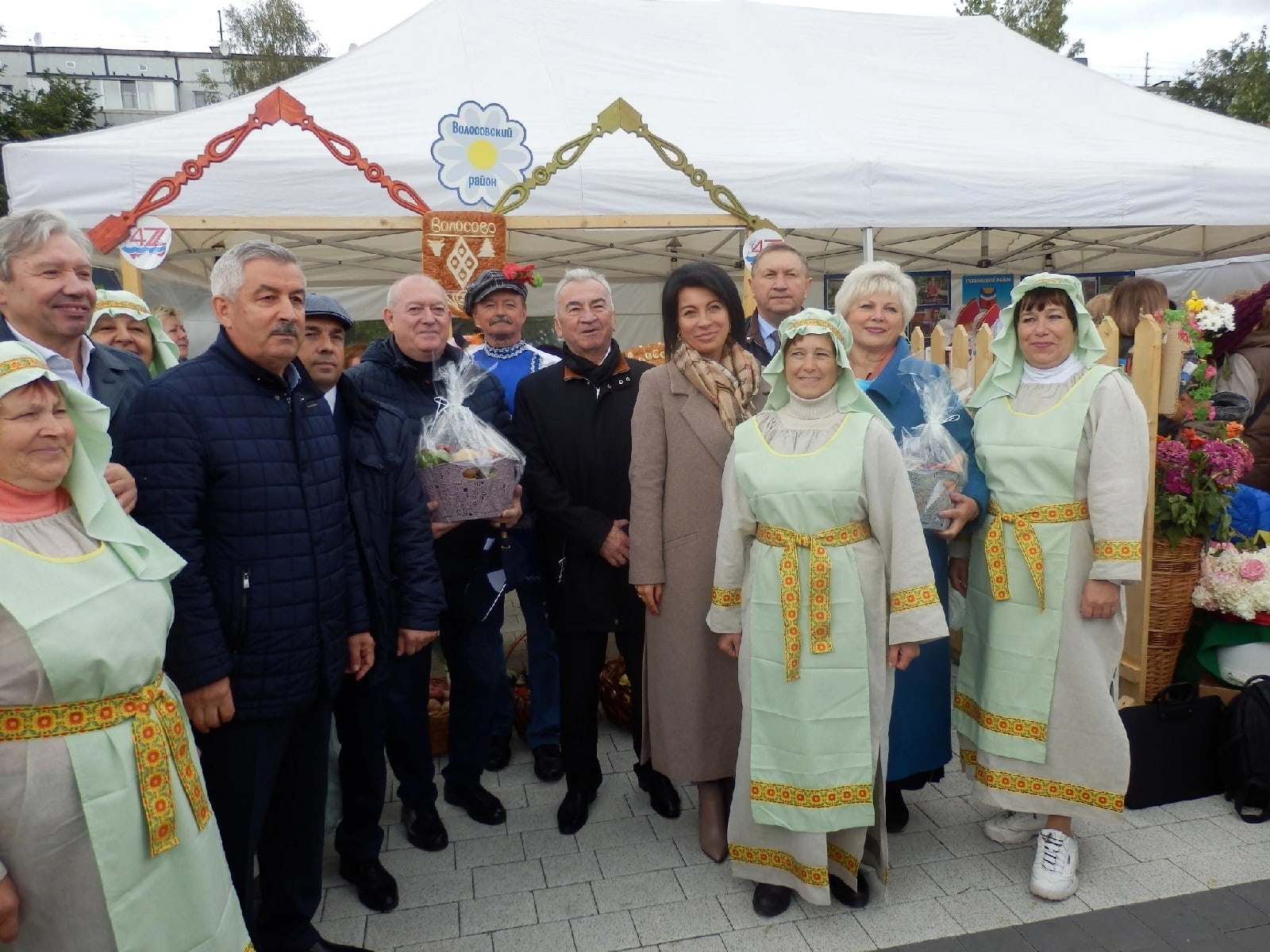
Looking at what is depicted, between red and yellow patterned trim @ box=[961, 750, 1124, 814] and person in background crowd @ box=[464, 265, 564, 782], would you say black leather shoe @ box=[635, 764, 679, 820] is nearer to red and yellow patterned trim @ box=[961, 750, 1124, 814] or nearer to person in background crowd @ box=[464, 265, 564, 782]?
person in background crowd @ box=[464, 265, 564, 782]

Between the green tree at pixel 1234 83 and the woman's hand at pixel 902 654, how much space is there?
2337 cm

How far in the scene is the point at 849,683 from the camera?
108 inches

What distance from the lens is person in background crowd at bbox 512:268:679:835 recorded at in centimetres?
338

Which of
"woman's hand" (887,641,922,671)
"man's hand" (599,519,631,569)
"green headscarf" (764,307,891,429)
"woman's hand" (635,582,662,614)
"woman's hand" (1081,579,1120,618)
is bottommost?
"woman's hand" (887,641,922,671)

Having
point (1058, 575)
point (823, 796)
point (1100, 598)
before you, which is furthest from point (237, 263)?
point (1100, 598)

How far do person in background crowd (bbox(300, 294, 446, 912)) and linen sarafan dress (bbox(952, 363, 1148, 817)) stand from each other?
6.43ft

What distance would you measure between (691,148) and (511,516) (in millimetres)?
4496

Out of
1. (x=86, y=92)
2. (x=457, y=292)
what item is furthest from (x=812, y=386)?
(x=86, y=92)

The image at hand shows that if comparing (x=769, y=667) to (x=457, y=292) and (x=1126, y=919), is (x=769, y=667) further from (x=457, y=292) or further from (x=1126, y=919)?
(x=457, y=292)

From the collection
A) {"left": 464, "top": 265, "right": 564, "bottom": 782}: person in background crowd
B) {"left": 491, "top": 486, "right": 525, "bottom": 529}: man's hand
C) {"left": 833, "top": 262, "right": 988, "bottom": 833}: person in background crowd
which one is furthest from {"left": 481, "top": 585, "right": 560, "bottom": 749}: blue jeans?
{"left": 833, "top": 262, "right": 988, "bottom": 833}: person in background crowd

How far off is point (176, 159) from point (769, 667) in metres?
5.26

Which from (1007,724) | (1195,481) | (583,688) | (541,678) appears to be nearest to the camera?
(1007,724)

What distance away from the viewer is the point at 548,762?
158 inches

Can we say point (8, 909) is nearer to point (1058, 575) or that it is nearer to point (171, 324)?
point (1058, 575)
